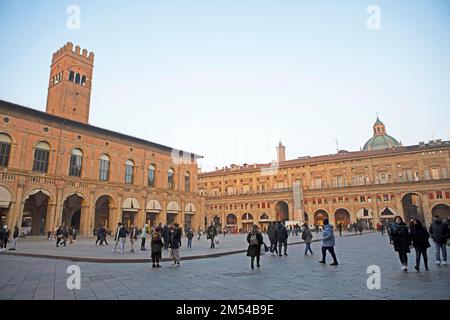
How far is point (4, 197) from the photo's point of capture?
1024 inches

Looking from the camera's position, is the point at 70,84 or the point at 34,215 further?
the point at 70,84

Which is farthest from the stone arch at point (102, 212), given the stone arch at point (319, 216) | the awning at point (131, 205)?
the stone arch at point (319, 216)

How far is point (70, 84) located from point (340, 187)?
156ft

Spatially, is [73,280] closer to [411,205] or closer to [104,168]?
[104,168]

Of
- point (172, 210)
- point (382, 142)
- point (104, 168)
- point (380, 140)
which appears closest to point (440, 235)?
point (104, 168)

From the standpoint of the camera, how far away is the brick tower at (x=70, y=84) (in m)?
44.0

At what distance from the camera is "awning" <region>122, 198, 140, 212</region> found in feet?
117

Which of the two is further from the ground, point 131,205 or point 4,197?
point 4,197

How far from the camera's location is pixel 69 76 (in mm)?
45219

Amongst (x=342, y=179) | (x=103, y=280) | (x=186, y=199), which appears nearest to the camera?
(x=103, y=280)

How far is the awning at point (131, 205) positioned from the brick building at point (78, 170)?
0.40 feet
